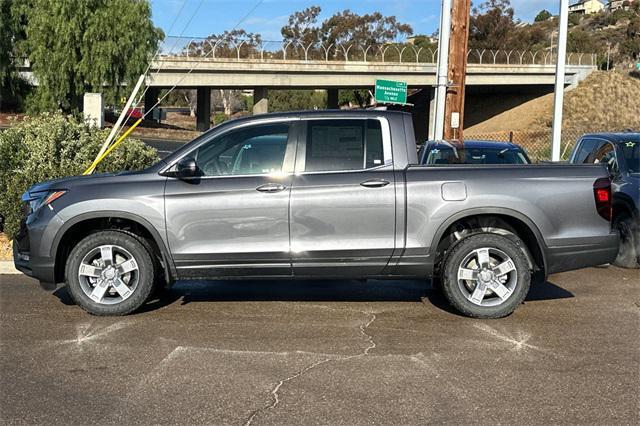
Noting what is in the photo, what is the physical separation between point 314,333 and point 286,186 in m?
1.33

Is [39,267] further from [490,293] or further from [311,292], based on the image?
[490,293]

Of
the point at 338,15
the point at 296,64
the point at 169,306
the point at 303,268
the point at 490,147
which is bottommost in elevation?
the point at 169,306

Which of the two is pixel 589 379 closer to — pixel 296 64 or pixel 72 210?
pixel 72 210

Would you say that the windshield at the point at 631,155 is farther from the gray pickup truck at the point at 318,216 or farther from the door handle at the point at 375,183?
the door handle at the point at 375,183

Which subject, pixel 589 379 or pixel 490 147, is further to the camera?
pixel 490 147

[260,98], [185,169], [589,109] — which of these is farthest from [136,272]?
[589,109]

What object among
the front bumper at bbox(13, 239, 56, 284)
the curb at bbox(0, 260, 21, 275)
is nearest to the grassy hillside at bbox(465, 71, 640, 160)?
the curb at bbox(0, 260, 21, 275)

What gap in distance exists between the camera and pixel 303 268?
259 inches

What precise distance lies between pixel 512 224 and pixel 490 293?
694 mm

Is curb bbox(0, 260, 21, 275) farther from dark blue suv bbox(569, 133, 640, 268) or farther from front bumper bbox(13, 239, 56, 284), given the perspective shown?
dark blue suv bbox(569, 133, 640, 268)

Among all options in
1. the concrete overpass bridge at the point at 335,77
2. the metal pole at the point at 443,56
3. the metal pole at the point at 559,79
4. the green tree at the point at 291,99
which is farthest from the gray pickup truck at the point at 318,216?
the green tree at the point at 291,99

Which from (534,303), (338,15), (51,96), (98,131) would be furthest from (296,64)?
(534,303)

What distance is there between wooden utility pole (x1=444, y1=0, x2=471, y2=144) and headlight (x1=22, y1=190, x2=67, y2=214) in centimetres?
840

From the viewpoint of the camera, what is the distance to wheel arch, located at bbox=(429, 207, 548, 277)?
21.5 ft
